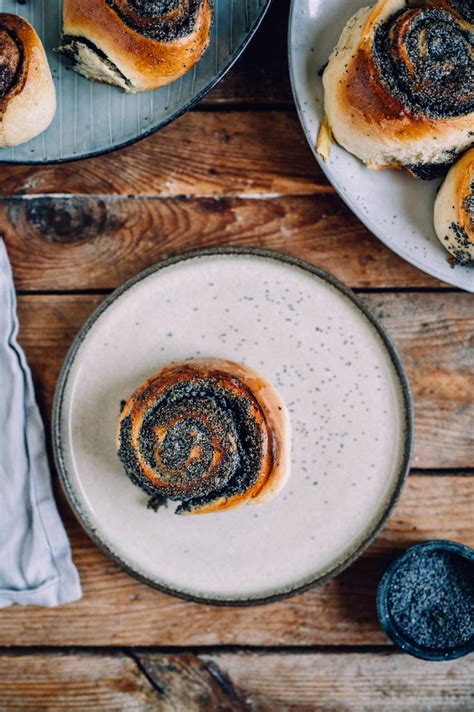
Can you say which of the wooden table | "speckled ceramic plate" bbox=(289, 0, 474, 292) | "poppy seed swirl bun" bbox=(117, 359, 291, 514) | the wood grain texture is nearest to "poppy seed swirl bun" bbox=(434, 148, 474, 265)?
"speckled ceramic plate" bbox=(289, 0, 474, 292)

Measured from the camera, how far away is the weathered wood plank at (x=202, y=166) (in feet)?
4.44

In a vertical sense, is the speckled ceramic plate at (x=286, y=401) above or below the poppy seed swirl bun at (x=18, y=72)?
below

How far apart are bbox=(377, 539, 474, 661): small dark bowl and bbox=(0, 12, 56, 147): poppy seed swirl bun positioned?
0.98m

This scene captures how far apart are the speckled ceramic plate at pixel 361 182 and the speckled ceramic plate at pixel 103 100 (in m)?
0.10

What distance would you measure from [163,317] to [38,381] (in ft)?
0.92

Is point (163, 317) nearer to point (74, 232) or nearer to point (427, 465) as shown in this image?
point (74, 232)

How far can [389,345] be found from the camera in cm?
129

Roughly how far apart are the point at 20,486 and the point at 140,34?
80cm

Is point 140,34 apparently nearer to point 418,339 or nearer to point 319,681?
point 418,339

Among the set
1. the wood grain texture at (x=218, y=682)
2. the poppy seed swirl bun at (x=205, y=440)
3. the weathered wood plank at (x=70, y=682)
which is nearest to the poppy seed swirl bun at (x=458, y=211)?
the poppy seed swirl bun at (x=205, y=440)

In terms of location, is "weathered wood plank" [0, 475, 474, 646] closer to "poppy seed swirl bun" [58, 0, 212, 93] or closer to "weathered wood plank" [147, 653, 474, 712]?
"weathered wood plank" [147, 653, 474, 712]

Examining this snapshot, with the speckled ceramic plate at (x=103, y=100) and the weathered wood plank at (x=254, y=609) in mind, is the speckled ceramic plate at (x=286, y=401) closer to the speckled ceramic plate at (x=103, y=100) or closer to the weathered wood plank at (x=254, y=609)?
the weathered wood plank at (x=254, y=609)

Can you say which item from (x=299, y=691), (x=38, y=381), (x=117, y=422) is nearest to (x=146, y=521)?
(x=117, y=422)

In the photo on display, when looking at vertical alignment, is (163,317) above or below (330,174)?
below
